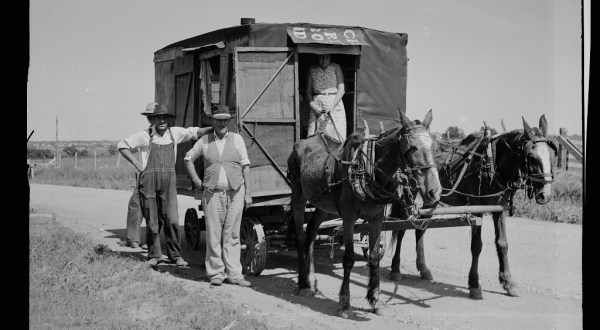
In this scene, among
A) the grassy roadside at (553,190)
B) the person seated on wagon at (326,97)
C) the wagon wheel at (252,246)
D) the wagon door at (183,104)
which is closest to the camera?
the wagon wheel at (252,246)

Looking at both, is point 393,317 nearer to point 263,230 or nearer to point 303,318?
Result: point 303,318

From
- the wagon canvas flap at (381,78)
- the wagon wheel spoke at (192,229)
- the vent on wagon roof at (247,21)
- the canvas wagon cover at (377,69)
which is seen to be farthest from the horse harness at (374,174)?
the wagon wheel spoke at (192,229)

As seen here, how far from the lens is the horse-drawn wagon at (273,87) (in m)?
9.10

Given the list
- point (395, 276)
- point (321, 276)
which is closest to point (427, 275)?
point (395, 276)

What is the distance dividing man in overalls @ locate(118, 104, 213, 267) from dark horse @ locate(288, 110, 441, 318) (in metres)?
1.87

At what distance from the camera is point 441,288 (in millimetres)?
8453

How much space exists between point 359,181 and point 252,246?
2.75m

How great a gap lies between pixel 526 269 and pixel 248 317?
4979 millimetres

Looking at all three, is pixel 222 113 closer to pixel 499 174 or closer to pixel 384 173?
pixel 384 173

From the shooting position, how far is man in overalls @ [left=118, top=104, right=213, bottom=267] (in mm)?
9289

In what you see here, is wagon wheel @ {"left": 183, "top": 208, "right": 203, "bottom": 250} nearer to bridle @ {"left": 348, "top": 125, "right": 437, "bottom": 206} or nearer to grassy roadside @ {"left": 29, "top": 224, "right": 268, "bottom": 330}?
grassy roadside @ {"left": 29, "top": 224, "right": 268, "bottom": 330}

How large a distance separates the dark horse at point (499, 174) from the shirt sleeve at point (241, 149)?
7.38ft

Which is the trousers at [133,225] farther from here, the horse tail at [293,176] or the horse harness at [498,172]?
the horse harness at [498,172]
